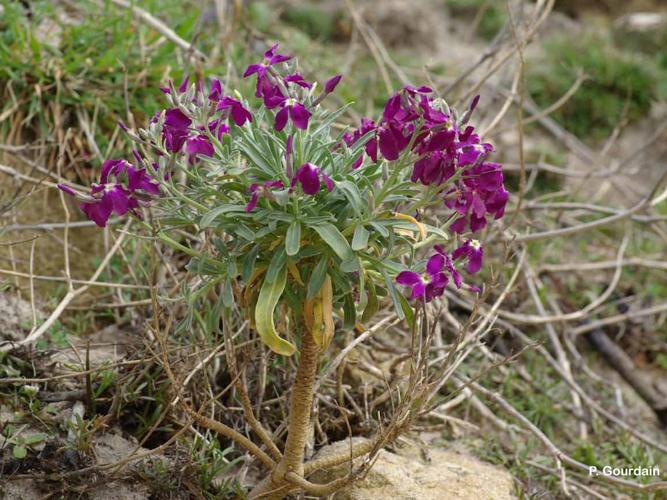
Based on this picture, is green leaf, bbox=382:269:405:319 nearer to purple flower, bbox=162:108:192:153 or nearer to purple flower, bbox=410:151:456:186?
purple flower, bbox=410:151:456:186

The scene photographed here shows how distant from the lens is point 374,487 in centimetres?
224

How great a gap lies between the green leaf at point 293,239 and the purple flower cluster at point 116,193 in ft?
1.12

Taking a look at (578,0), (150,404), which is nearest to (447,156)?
(150,404)

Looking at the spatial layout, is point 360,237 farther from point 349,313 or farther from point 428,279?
point 349,313

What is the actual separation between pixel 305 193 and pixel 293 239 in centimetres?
10

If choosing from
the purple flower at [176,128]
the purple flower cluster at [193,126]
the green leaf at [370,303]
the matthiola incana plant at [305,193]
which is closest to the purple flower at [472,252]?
the matthiola incana plant at [305,193]

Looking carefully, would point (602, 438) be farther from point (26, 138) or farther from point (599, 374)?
point (26, 138)

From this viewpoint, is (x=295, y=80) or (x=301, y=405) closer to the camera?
(x=295, y=80)

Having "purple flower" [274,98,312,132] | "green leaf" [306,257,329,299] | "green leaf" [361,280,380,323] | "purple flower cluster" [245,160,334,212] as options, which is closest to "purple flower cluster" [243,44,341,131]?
"purple flower" [274,98,312,132]

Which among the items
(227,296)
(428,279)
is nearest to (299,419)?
(227,296)

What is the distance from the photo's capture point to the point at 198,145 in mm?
1838

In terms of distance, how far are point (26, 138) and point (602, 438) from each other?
2599 millimetres

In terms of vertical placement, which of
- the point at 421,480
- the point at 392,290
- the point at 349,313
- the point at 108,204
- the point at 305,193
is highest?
the point at 305,193

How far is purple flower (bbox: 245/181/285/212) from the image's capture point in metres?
1.70
